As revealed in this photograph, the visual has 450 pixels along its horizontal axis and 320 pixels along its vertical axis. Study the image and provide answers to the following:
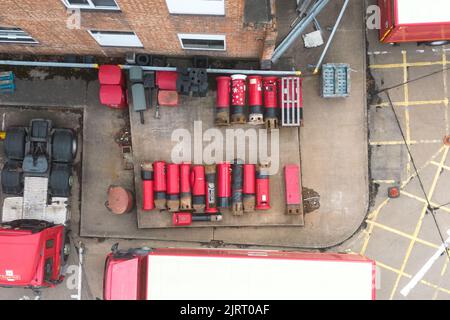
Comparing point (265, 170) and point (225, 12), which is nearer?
point (225, 12)

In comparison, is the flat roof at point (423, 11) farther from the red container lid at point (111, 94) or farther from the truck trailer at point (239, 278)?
the red container lid at point (111, 94)

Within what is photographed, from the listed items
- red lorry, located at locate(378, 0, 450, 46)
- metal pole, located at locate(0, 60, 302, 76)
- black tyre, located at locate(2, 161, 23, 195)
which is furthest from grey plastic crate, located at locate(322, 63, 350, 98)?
black tyre, located at locate(2, 161, 23, 195)

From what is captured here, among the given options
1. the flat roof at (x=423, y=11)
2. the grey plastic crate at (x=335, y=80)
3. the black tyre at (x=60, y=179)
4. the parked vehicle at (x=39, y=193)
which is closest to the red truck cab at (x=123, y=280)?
the parked vehicle at (x=39, y=193)

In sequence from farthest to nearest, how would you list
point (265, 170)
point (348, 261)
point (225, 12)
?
point (265, 170) < point (348, 261) < point (225, 12)

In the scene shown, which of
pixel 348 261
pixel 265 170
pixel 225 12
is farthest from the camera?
pixel 265 170

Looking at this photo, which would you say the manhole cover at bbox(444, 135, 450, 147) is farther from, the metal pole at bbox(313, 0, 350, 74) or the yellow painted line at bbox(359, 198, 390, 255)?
the metal pole at bbox(313, 0, 350, 74)
